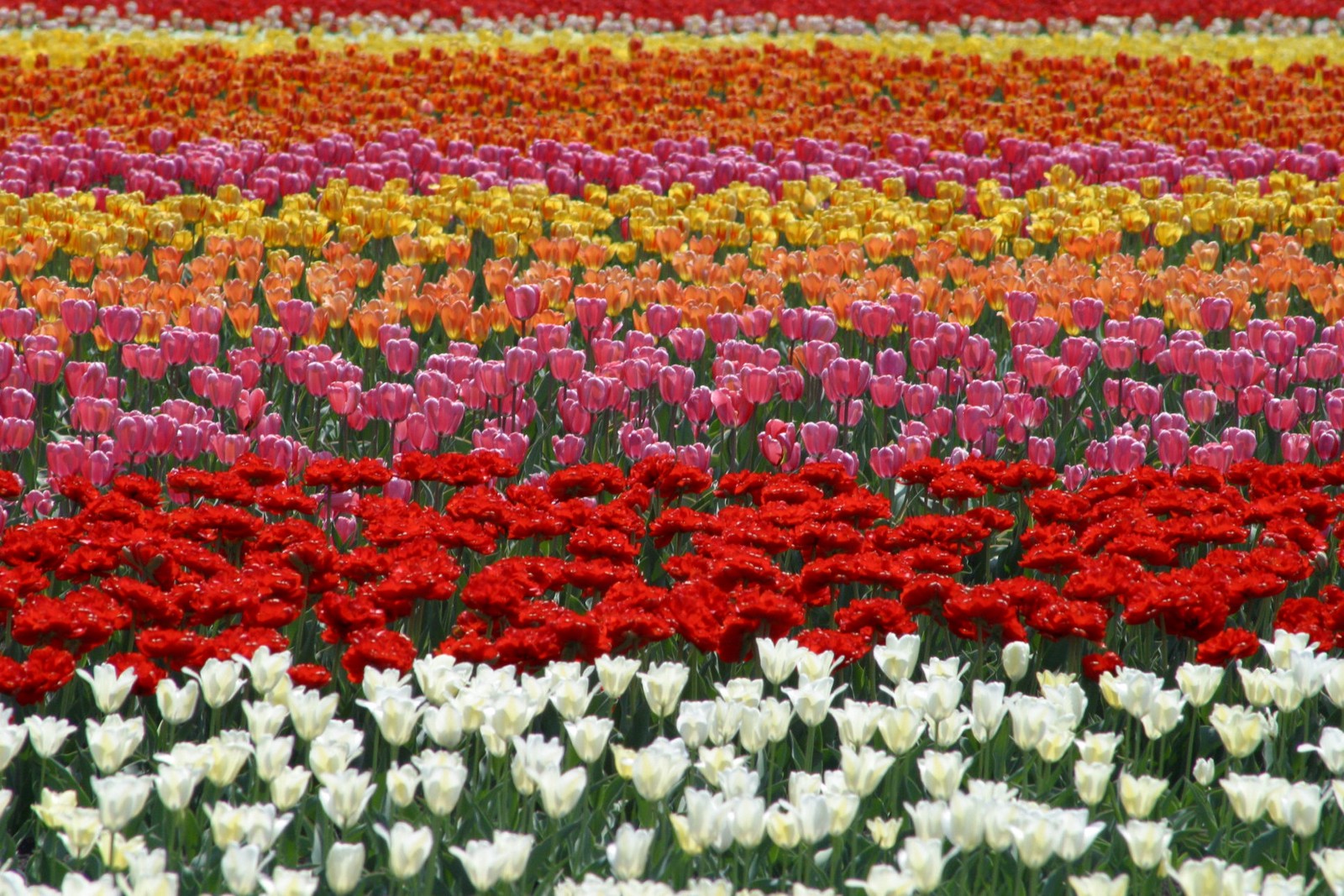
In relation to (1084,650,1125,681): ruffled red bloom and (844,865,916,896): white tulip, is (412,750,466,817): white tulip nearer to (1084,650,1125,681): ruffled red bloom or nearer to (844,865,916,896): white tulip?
(844,865,916,896): white tulip

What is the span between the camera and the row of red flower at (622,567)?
339cm

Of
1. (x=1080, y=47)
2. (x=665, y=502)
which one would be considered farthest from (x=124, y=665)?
(x=1080, y=47)

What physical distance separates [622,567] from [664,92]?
33.4 feet

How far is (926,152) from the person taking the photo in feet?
36.3

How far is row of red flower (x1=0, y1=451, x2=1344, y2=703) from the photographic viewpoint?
11.1ft

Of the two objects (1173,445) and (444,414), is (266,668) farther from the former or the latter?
(1173,445)

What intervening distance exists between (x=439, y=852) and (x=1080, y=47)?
15.9m

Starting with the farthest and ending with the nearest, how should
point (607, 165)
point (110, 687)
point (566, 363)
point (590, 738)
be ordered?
1. point (607, 165)
2. point (566, 363)
3. point (110, 687)
4. point (590, 738)

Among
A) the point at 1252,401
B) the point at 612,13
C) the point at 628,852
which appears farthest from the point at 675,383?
the point at 612,13

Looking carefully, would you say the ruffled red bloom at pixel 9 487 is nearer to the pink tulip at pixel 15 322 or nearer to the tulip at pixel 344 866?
the pink tulip at pixel 15 322

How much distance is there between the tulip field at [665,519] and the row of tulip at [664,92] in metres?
0.54

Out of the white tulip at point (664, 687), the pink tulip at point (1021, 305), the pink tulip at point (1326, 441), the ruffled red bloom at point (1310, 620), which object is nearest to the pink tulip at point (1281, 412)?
the pink tulip at point (1326, 441)

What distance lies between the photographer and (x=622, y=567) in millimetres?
3721

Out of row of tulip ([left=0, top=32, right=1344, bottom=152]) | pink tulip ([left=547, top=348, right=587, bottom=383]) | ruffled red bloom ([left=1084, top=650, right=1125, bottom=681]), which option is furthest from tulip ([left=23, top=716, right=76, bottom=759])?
row of tulip ([left=0, top=32, right=1344, bottom=152])
